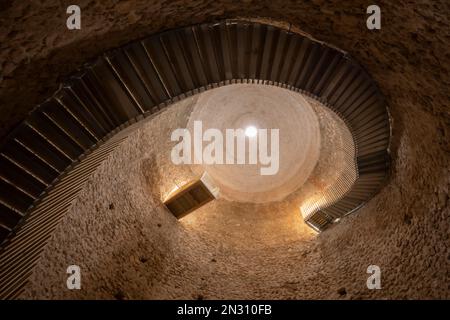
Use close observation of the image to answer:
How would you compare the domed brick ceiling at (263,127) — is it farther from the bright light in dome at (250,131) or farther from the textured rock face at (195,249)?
the textured rock face at (195,249)

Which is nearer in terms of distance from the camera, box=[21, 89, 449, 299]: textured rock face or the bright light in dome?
box=[21, 89, 449, 299]: textured rock face

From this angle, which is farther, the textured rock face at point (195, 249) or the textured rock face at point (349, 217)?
the textured rock face at point (195, 249)

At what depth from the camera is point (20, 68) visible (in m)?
1.86

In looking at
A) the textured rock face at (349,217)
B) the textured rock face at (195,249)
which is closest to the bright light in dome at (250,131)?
the textured rock face at (195,249)

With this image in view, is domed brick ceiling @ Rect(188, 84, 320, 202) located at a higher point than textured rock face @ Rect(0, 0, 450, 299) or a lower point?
higher

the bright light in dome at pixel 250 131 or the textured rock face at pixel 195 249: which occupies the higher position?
the bright light in dome at pixel 250 131

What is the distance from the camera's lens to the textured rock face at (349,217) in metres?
1.92

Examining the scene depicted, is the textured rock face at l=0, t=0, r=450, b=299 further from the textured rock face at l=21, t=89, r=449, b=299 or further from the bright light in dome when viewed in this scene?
the bright light in dome

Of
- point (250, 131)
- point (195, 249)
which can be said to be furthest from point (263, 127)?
point (195, 249)

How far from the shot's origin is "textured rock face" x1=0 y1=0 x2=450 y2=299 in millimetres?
1922

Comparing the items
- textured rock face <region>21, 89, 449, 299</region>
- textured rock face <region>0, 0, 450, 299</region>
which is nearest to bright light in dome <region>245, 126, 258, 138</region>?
textured rock face <region>21, 89, 449, 299</region>

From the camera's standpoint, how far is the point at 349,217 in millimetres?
4488

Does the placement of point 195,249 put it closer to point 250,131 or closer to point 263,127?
point 250,131

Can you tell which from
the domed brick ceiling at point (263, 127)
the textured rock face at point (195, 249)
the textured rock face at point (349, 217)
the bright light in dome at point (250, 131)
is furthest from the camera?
the bright light in dome at point (250, 131)
